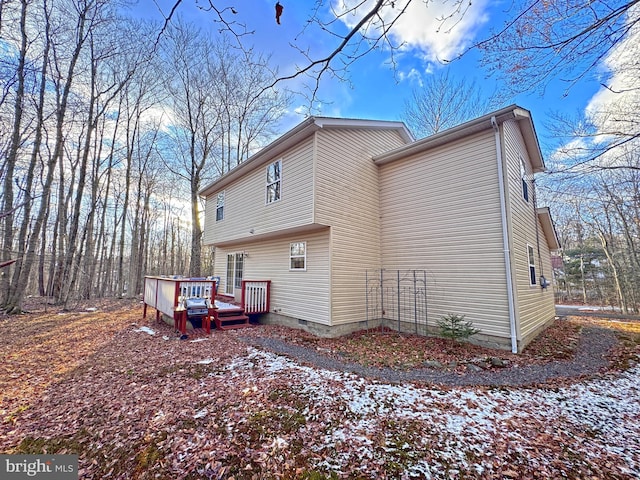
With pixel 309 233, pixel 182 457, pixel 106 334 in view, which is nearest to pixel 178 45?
pixel 309 233

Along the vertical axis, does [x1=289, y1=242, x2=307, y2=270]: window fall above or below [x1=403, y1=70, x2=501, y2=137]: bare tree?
below

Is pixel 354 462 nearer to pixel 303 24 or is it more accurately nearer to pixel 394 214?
pixel 303 24

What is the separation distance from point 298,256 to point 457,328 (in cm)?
483

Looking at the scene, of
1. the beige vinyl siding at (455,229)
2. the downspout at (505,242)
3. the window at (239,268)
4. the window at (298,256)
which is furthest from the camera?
the window at (239,268)

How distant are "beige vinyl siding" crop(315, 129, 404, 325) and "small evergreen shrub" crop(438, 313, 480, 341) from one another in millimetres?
2352

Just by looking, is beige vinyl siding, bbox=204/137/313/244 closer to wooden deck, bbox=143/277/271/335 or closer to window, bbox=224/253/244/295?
window, bbox=224/253/244/295

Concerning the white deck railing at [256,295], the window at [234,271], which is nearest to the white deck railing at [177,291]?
the white deck railing at [256,295]

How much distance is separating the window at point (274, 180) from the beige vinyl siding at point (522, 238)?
6367 millimetres

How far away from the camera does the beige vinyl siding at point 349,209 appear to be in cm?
745

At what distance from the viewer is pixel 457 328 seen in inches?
253

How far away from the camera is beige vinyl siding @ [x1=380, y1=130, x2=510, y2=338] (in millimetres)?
6324

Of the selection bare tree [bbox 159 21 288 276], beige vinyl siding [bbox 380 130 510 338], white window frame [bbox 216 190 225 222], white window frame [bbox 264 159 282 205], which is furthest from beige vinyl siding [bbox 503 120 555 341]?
bare tree [bbox 159 21 288 276]

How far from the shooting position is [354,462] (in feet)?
8.23

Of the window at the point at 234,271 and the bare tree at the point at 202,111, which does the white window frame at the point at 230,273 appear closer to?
the window at the point at 234,271
